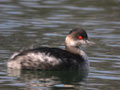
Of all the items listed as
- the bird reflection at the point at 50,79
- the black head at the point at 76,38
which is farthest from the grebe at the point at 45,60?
the black head at the point at 76,38

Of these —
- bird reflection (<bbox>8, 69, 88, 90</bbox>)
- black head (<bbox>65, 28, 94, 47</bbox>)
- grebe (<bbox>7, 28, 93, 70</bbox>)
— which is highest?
black head (<bbox>65, 28, 94, 47</bbox>)

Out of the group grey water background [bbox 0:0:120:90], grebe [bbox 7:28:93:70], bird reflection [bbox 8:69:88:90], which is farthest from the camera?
grebe [bbox 7:28:93:70]

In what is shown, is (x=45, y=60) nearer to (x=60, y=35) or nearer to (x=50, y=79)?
(x=50, y=79)

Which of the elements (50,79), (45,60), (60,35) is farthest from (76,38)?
(60,35)

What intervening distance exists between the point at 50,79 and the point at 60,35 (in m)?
4.76

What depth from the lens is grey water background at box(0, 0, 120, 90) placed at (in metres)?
11.5

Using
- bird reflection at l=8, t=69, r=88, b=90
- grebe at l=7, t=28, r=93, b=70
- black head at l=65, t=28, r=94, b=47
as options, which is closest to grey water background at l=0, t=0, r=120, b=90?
bird reflection at l=8, t=69, r=88, b=90

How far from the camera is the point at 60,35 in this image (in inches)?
650

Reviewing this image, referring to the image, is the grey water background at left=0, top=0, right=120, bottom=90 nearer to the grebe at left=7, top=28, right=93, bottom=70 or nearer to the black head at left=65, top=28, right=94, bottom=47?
the grebe at left=7, top=28, right=93, bottom=70

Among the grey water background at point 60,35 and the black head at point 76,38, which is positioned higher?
the black head at point 76,38

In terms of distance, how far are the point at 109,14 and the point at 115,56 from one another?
20.4 feet

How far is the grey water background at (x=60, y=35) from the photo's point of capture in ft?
Result: 37.8

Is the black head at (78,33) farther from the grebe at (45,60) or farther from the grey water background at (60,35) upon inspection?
the grey water background at (60,35)

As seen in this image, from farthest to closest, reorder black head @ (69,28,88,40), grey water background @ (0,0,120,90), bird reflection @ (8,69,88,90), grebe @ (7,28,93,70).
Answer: black head @ (69,28,88,40), grebe @ (7,28,93,70), grey water background @ (0,0,120,90), bird reflection @ (8,69,88,90)
